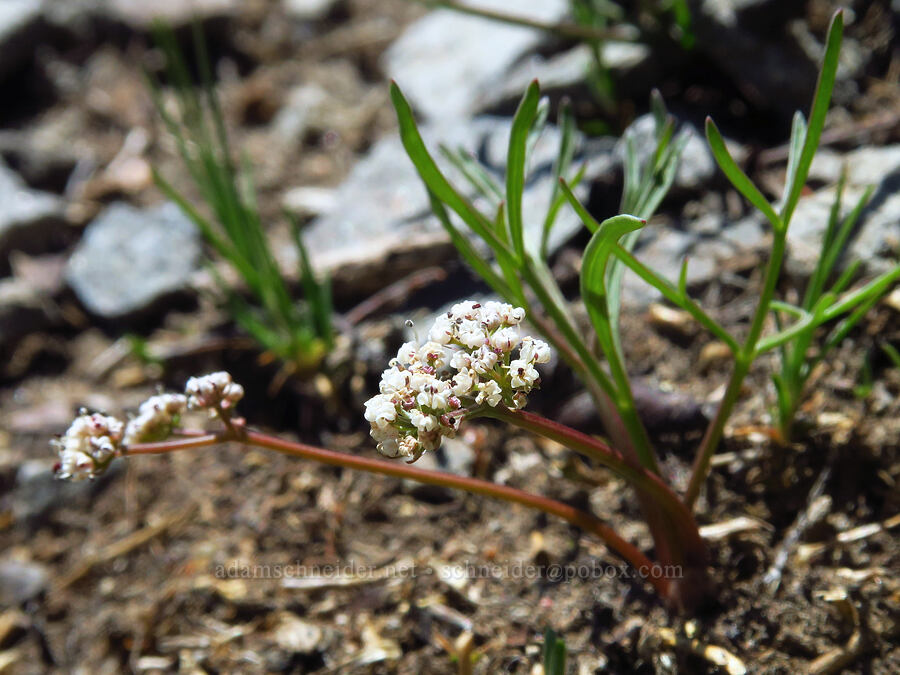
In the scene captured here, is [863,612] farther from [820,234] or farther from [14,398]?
[14,398]

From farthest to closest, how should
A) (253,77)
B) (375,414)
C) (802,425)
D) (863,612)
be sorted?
(253,77), (802,425), (863,612), (375,414)

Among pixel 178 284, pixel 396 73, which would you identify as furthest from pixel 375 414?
pixel 396 73

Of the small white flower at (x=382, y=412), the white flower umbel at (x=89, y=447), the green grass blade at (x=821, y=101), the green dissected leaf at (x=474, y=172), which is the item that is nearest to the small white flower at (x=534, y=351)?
the small white flower at (x=382, y=412)

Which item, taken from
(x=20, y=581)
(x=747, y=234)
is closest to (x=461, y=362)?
(x=747, y=234)

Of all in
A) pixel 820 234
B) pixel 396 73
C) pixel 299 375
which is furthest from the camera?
pixel 396 73

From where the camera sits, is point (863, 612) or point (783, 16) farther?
point (783, 16)

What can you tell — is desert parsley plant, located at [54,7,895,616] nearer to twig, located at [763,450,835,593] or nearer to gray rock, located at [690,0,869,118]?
twig, located at [763,450,835,593]

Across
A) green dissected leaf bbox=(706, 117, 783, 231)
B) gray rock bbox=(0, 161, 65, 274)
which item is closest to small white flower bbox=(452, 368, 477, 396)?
green dissected leaf bbox=(706, 117, 783, 231)
